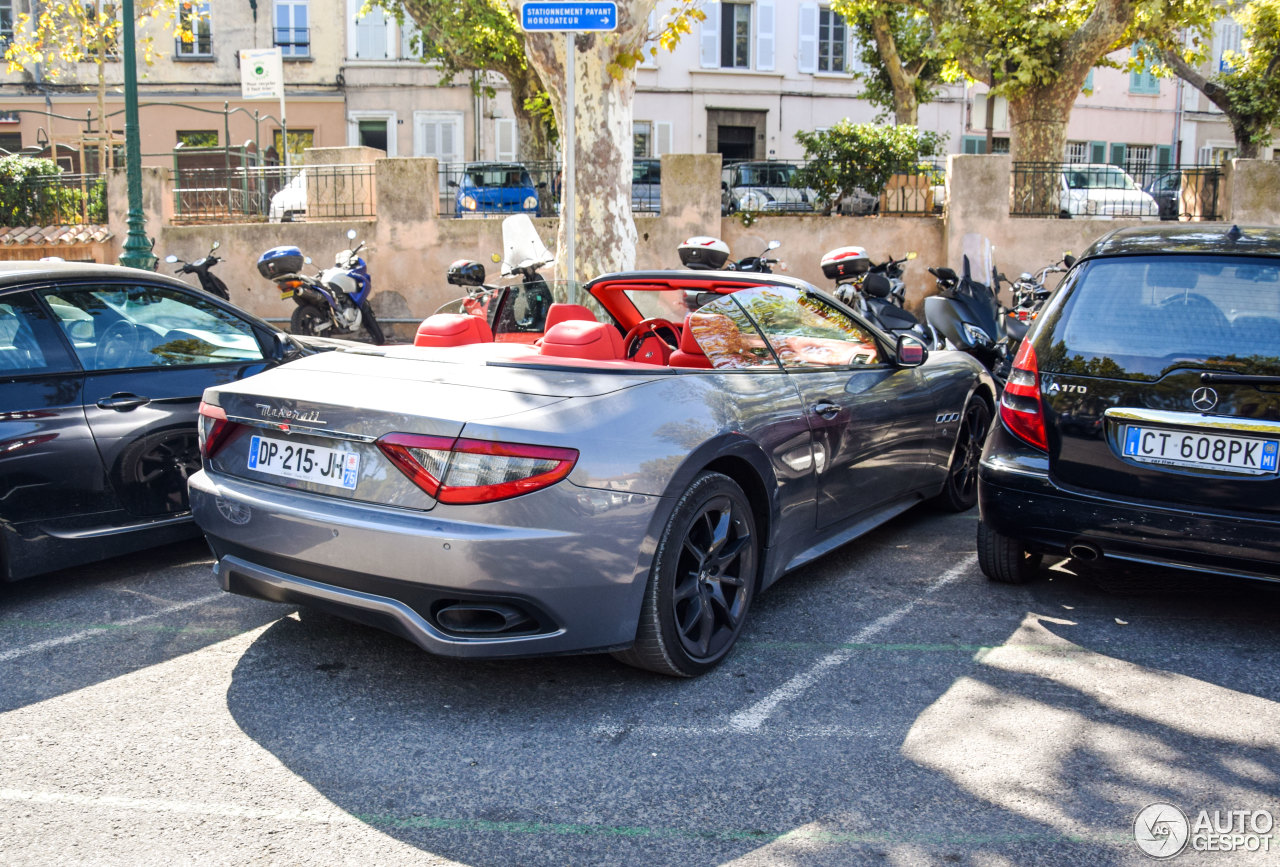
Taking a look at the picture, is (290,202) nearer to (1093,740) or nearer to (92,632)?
(92,632)

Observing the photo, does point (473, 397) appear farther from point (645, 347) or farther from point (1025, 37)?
point (1025, 37)

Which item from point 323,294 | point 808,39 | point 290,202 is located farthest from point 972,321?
point 808,39

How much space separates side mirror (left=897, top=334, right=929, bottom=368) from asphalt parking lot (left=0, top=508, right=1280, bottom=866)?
1.18 m

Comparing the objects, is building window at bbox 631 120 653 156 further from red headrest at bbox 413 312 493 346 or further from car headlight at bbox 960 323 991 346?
red headrest at bbox 413 312 493 346

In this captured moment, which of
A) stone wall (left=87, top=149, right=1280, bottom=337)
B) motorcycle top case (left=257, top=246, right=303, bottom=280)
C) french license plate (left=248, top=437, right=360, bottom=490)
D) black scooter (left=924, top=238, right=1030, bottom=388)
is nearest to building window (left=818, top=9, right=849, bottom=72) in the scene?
stone wall (left=87, top=149, right=1280, bottom=337)

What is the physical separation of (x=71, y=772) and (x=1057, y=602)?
379cm

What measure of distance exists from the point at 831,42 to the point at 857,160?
19249 millimetres

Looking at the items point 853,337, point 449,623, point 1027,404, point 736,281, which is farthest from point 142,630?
point 1027,404

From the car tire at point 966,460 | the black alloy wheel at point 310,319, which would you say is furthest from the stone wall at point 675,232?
the car tire at point 966,460

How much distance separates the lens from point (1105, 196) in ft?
53.4

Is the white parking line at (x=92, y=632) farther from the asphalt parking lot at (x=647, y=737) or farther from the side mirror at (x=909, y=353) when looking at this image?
the side mirror at (x=909, y=353)

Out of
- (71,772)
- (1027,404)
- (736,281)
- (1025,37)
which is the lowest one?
(71,772)

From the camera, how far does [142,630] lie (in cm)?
442

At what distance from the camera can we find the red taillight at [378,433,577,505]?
3.37 m
